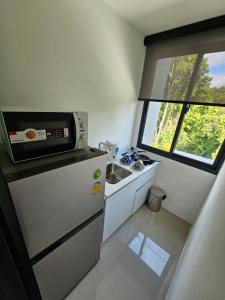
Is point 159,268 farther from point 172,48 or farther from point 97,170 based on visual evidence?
point 172,48

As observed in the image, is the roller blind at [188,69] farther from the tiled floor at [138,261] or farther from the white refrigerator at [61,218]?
the tiled floor at [138,261]

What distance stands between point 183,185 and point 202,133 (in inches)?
31.2

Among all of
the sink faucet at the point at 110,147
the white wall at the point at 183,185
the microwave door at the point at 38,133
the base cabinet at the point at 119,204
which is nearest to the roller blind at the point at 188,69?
the white wall at the point at 183,185

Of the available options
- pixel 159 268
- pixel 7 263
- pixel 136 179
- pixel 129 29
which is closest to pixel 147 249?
pixel 159 268

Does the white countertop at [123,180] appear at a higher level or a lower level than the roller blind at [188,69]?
lower

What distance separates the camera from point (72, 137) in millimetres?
980

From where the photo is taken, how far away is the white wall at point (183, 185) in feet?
6.03

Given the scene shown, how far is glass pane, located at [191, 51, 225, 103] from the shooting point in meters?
1.45

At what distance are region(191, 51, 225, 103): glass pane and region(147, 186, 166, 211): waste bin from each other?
1430 mm

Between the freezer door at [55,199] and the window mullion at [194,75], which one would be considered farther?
the window mullion at [194,75]

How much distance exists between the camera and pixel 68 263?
3.45 feet

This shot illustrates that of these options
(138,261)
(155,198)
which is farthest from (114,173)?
(138,261)

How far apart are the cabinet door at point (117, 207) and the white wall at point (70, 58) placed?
739 millimetres

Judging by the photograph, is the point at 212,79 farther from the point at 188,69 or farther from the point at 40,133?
the point at 40,133
